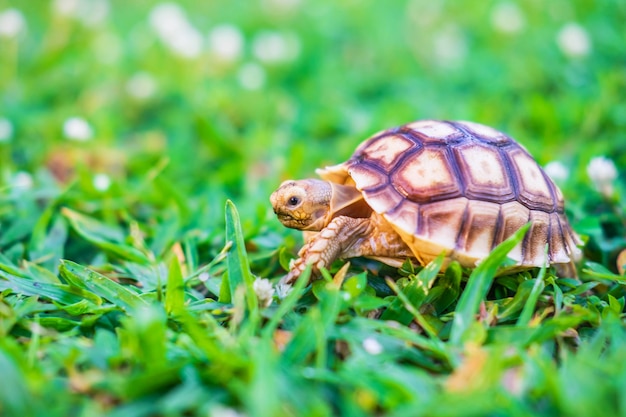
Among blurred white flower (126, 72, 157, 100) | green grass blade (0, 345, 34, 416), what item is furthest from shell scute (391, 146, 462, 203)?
blurred white flower (126, 72, 157, 100)

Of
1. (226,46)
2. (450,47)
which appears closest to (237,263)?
(226,46)

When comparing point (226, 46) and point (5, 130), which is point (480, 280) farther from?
point (226, 46)

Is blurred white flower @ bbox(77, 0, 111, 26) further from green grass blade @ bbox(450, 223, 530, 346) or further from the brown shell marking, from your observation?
green grass blade @ bbox(450, 223, 530, 346)

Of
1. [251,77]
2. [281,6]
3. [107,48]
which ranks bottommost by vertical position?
[251,77]

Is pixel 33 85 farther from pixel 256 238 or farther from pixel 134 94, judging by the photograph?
pixel 256 238

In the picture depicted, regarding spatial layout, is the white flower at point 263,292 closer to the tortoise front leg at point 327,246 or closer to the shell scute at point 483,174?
the tortoise front leg at point 327,246
